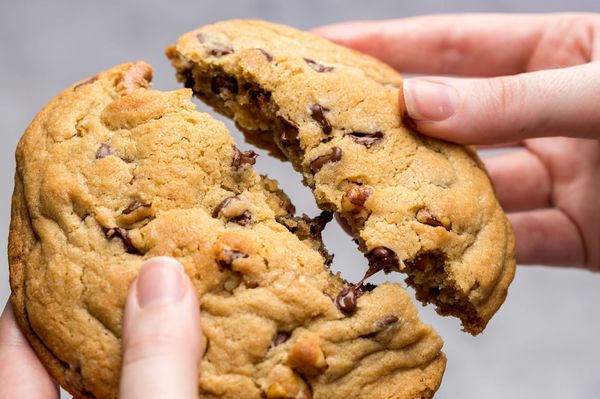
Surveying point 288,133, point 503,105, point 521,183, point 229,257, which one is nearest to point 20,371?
point 229,257

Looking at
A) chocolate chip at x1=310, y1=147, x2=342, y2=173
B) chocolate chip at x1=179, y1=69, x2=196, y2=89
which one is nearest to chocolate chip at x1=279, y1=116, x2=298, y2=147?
chocolate chip at x1=310, y1=147, x2=342, y2=173

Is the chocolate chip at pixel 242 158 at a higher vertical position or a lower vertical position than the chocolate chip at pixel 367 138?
higher

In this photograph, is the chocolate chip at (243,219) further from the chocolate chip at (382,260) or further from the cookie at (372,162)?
the chocolate chip at (382,260)

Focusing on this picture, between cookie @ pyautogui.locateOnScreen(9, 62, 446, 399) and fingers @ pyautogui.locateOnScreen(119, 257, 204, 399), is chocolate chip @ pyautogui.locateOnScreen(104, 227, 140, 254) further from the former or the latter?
fingers @ pyautogui.locateOnScreen(119, 257, 204, 399)

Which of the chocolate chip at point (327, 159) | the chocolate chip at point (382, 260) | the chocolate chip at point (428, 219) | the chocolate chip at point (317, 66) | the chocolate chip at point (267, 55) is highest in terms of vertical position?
the chocolate chip at point (267, 55)

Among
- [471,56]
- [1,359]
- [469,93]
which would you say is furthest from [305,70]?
[471,56]

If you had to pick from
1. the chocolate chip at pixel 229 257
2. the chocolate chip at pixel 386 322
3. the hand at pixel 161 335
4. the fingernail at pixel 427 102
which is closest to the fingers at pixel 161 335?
the hand at pixel 161 335

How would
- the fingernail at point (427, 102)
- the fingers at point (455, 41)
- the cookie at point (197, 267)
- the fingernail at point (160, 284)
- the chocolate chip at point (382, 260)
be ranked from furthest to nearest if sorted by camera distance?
the fingers at point (455, 41)
the fingernail at point (427, 102)
the chocolate chip at point (382, 260)
the cookie at point (197, 267)
the fingernail at point (160, 284)

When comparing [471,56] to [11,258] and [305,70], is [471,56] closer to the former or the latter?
[305,70]
